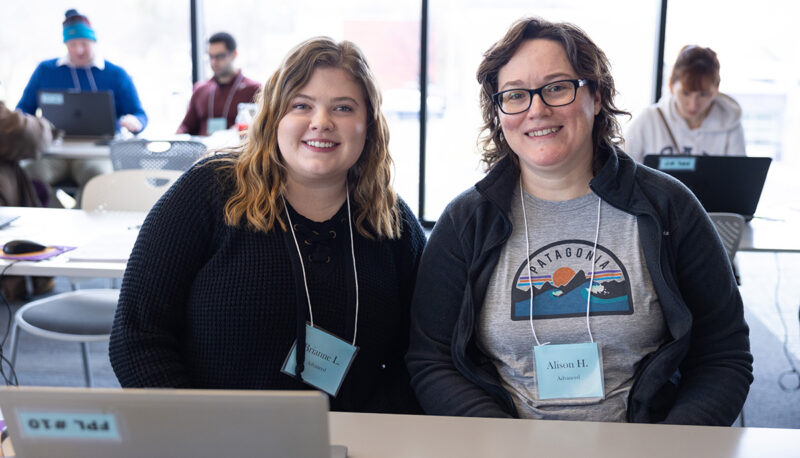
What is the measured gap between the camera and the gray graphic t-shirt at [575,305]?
4.58ft

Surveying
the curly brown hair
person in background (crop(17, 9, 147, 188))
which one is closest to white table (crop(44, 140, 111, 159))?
person in background (crop(17, 9, 147, 188))

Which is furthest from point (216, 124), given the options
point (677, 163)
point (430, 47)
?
point (677, 163)

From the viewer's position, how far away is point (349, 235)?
5.18ft

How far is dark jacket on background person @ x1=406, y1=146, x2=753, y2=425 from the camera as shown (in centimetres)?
137

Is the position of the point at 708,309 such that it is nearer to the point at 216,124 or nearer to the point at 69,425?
the point at 69,425

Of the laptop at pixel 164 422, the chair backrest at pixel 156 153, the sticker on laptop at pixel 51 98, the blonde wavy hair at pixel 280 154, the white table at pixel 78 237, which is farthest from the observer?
the sticker on laptop at pixel 51 98

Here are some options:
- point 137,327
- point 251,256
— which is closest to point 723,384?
point 251,256

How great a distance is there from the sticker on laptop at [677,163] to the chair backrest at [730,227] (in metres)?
0.26

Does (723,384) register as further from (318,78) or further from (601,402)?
(318,78)

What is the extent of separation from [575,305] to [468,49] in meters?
4.02

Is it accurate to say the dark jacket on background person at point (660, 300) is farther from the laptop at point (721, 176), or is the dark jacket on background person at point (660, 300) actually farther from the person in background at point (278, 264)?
the laptop at point (721, 176)

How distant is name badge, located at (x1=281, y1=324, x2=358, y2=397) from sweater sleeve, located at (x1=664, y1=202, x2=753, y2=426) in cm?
70

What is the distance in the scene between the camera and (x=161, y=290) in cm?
140

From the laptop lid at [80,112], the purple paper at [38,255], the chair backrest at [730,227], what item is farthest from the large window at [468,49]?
the purple paper at [38,255]
